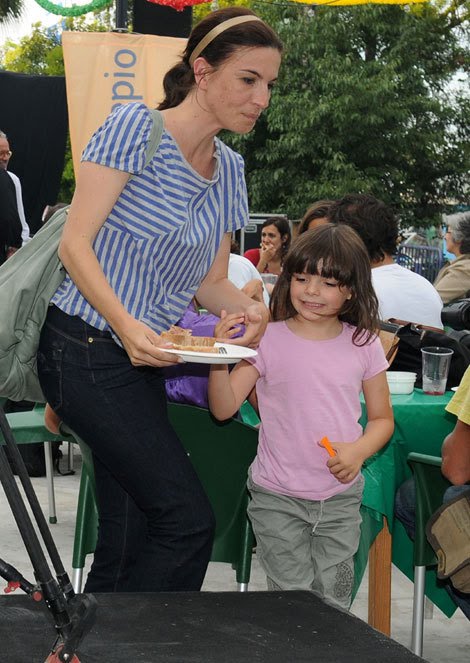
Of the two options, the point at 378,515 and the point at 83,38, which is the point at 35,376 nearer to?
the point at 378,515

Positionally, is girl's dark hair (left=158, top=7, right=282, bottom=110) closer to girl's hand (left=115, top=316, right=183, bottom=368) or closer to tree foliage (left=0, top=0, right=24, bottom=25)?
girl's hand (left=115, top=316, right=183, bottom=368)

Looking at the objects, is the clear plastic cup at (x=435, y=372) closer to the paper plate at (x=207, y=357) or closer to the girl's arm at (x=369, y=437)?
the girl's arm at (x=369, y=437)

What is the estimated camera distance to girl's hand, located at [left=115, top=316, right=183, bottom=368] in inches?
87.7

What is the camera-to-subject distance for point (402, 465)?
3480mm

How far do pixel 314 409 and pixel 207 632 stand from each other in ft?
3.76

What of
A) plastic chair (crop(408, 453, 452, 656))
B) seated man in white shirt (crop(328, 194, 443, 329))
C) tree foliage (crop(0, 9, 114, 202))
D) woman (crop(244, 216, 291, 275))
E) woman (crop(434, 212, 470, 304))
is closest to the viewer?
plastic chair (crop(408, 453, 452, 656))

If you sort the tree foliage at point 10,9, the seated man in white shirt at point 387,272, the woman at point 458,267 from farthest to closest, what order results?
the tree foliage at point 10,9 → the woman at point 458,267 → the seated man in white shirt at point 387,272

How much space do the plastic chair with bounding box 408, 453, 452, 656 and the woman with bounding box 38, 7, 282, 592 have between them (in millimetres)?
860

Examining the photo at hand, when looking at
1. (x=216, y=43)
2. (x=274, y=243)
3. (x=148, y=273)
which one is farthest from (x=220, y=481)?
(x=274, y=243)

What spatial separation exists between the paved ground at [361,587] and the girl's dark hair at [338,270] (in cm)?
137

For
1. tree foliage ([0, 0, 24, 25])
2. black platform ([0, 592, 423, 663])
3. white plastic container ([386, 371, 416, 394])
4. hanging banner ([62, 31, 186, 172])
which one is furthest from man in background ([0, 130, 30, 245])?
tree foliage ([0, 0, 24, 25])

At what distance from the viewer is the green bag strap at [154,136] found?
2385mm

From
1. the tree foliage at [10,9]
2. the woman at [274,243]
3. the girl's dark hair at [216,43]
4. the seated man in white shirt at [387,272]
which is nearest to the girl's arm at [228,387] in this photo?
the girl's dark hair at [216,43]

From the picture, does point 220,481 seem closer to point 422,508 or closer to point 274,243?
point 422,508
